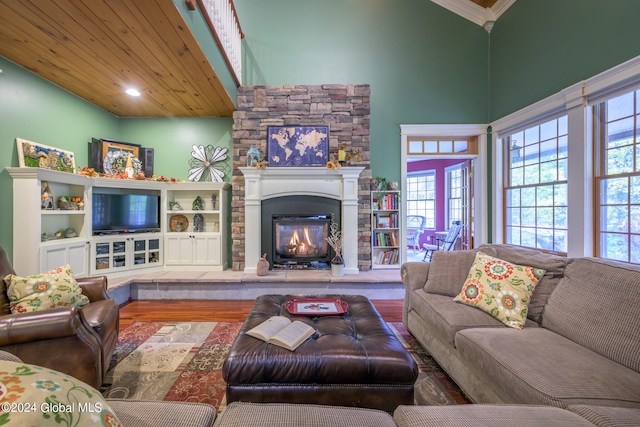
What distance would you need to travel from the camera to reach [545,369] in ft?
4.04

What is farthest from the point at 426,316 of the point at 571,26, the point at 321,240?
the point at 571,26

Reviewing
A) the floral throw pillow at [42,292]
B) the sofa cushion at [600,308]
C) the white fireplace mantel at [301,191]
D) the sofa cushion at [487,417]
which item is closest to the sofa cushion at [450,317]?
the sofa cushion at [600,308]

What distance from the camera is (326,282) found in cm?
356

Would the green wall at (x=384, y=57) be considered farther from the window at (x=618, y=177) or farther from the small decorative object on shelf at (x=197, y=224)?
the small decorative object on shelf at (x=197, y=224)

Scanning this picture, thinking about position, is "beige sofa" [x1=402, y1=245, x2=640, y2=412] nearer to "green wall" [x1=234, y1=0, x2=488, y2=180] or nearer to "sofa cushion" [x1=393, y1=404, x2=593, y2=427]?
"sofa cushion" [x1=393, y1=404, x2=593, y2=427]

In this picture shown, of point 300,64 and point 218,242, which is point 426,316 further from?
point 300,64

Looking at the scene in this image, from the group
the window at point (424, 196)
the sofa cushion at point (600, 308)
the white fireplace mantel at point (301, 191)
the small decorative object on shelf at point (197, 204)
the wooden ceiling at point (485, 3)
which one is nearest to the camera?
the sofa cushion at point (600, 308)

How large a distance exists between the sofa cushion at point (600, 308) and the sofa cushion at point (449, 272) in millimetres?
587

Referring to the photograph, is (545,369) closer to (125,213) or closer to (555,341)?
(555,341)

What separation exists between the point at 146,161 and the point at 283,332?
13.1ft

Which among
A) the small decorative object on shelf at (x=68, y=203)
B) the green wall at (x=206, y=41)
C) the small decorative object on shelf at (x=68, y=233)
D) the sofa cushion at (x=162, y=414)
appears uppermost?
the green wall at (x=206, y=41)

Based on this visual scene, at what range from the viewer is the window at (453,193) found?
252 inches

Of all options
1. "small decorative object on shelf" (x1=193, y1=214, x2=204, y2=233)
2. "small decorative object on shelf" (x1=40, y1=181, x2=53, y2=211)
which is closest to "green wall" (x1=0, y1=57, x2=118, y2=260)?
"small decorative object on shelf" (x1=40, y1=181, x2=53, y2=211)

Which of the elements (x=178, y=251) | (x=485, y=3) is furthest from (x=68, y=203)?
(x=485, y=3)
